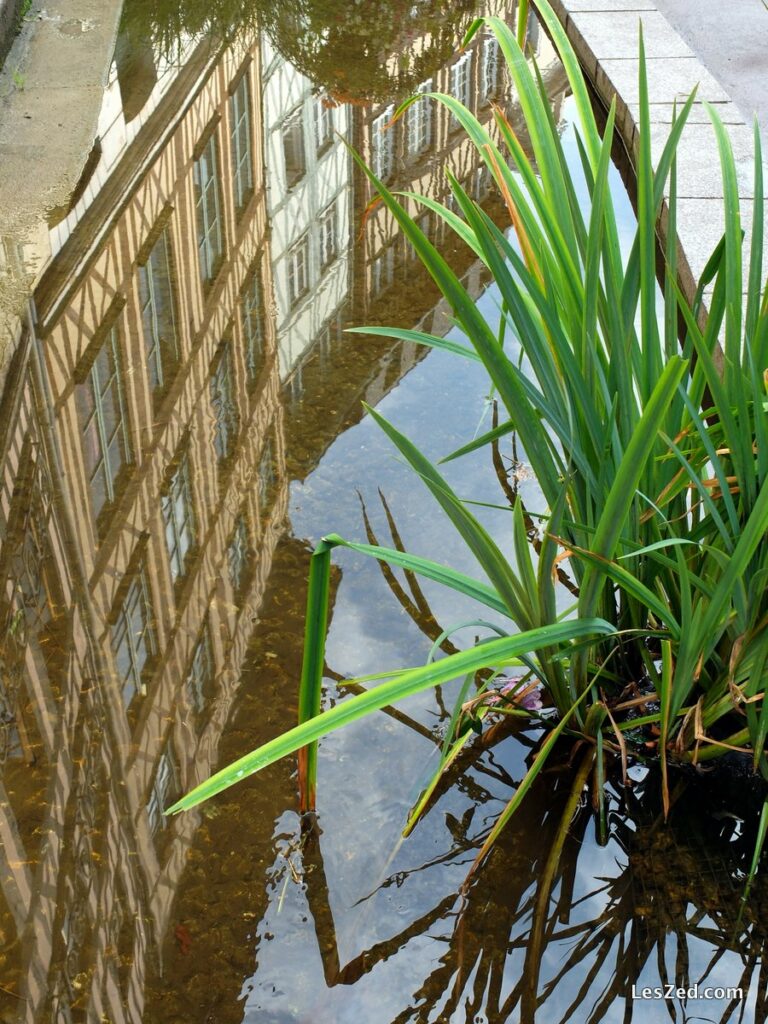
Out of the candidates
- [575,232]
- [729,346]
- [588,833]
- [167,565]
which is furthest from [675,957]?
[167,565]

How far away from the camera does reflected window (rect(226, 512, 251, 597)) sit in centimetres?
302

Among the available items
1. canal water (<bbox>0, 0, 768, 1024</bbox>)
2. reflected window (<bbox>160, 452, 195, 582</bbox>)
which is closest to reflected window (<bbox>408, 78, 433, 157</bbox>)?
canal water (<bbox>0, 0, 768, 1024</bbox>)

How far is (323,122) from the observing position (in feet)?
17.8

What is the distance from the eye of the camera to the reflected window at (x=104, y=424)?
3.35m

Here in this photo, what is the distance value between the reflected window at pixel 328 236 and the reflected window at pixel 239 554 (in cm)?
157

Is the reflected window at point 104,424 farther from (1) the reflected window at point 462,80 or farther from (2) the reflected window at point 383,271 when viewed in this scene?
(1) the reflected window at point 462,80

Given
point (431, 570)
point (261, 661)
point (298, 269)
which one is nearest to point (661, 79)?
point (298, 269)

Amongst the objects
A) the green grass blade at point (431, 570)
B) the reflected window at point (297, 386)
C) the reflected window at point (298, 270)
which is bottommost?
the green grass blade at point (431, 570)

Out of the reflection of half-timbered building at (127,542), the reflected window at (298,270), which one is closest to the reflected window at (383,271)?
the reflected window at (298,270)

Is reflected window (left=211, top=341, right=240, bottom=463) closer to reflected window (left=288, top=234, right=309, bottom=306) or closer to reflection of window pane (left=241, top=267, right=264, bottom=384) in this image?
reflection of window pane (left=241, top=267, right=264, bottom=384)

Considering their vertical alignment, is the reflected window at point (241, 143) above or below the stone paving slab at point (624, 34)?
below

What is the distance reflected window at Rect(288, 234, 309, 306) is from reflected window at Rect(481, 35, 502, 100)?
6.57 feet

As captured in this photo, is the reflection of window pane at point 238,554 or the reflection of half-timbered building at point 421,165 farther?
the reflection of half-timbered building at point 421,165

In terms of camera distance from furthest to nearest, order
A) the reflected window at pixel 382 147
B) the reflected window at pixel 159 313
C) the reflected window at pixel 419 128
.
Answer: the reflected window at pixel 419 128
the reflected window at pixel 382 147
the reflected window at pixel 159 313
